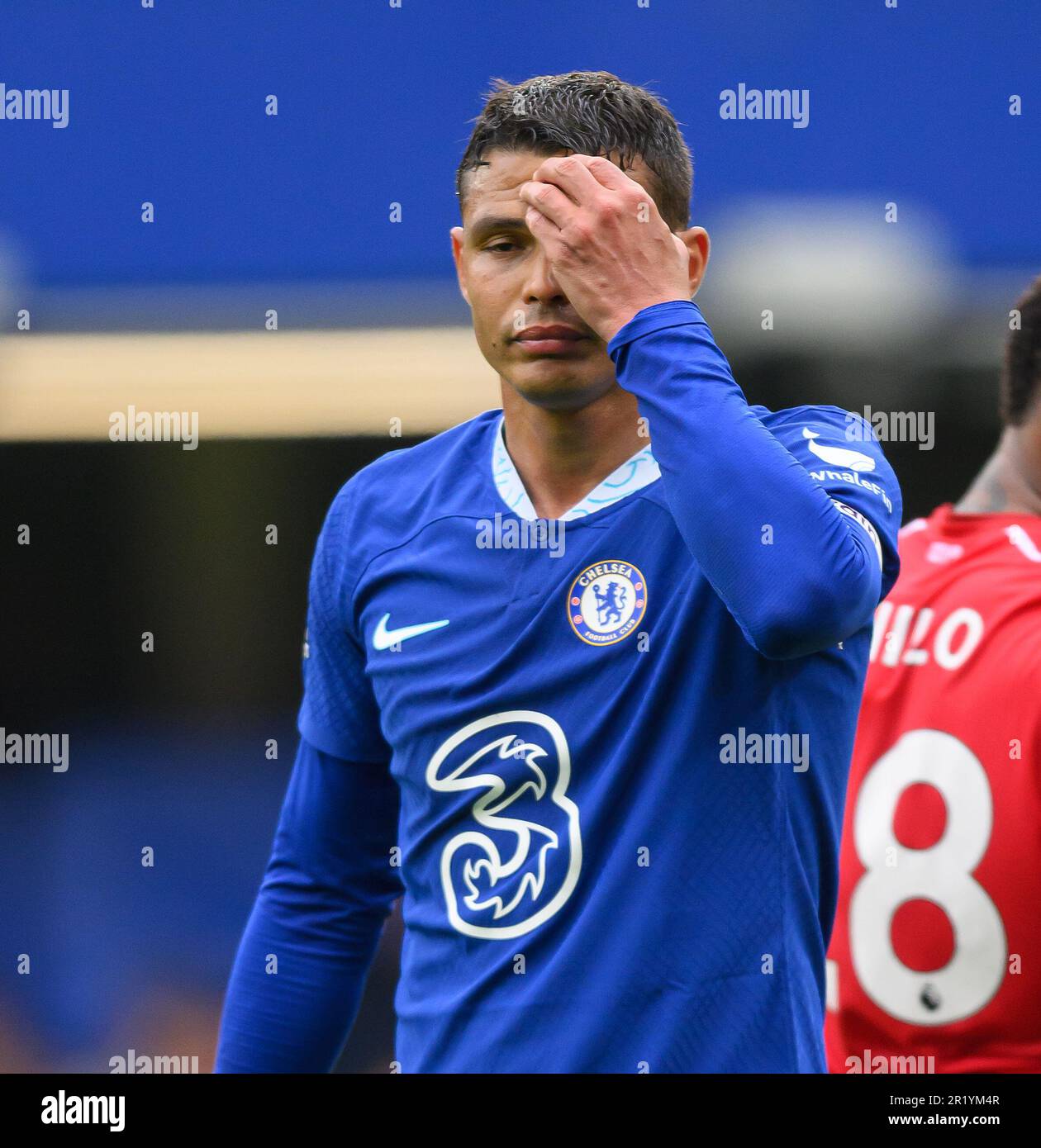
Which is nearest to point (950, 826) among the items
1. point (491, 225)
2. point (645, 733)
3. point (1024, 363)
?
point (1024, 363)

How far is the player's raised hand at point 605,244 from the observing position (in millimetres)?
1353

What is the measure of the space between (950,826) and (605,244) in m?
1.13

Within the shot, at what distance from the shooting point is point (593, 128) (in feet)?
4.98

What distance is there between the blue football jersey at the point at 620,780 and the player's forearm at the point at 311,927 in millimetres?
162

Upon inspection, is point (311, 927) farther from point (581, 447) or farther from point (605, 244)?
point (605, 244)

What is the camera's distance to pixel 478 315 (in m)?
1.51

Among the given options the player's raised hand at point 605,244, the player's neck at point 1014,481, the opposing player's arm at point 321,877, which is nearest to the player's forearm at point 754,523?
the player's raised hand at point 605,244

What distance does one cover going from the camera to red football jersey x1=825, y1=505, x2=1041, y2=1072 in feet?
6.59

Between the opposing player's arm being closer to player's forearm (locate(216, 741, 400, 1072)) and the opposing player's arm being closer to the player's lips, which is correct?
player's forearm (locate(216, 741, 400, 1072))

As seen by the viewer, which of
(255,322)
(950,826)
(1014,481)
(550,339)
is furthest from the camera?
(255,322)

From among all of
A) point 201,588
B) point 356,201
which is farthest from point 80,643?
point 356,201

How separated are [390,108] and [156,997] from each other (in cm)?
239

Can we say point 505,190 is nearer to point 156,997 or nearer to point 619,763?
point 619,763

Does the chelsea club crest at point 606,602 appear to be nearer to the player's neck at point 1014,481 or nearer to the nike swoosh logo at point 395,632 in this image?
the nike swoosh logo at point 395,632
